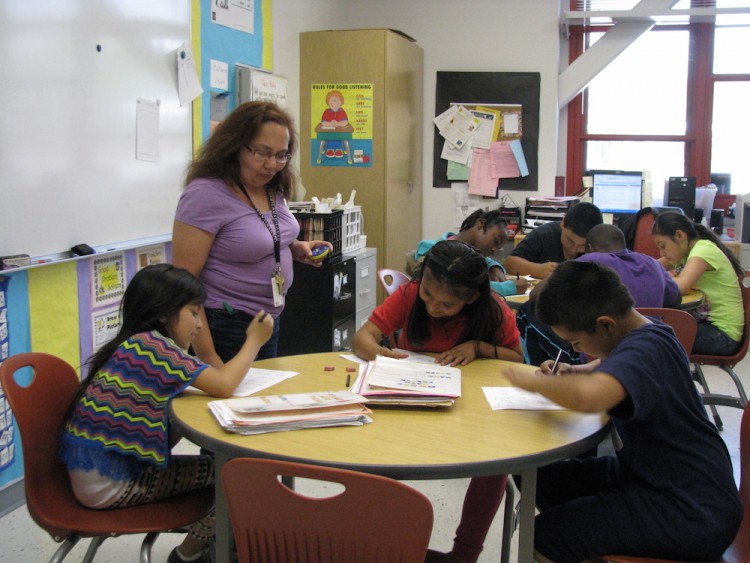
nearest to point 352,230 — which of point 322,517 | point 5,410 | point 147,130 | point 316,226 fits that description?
point 316,226

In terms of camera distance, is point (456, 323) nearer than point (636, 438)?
No

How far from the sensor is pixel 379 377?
191cm

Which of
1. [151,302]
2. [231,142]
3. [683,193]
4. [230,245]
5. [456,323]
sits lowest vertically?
[456,323]

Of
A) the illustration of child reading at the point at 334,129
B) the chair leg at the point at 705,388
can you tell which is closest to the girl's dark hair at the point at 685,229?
the chair leg at the point at 705,388

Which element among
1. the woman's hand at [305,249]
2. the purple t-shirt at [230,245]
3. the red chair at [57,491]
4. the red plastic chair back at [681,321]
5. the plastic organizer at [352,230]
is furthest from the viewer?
the plastic organizer at [352,230]

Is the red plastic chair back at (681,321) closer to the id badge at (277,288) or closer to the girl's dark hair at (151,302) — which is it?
the id badge at (277,288)

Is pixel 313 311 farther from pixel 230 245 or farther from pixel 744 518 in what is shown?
pixel 744 518

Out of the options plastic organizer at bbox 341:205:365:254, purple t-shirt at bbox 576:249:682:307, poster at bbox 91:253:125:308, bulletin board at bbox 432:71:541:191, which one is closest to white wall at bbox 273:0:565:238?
bulletin board at bbox 432:71:541:191

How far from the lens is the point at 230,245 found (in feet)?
7.72

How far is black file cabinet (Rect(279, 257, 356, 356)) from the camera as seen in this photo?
4.17 m

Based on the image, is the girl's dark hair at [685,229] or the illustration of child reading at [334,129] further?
the illustration of child reading at [334,129]

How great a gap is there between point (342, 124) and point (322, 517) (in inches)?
164

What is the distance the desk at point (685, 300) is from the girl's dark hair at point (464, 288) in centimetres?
102

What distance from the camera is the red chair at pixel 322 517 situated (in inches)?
46.6
